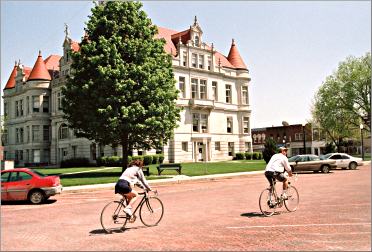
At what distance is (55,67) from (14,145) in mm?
14856

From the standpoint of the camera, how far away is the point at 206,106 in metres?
55.3

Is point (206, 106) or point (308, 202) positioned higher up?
point (206, 106)

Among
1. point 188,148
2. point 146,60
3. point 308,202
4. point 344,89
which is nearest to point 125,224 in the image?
point 308,202

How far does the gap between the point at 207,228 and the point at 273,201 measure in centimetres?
310

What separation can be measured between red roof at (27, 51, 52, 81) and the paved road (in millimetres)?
49468

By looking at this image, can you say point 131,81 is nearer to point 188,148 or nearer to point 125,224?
point 125,224

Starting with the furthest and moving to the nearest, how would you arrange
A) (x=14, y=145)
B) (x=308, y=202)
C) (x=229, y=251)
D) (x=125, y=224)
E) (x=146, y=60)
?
(x=14, y=145) → (x=146, y=60) → (x=308, y=202) → (x=125, y=224) → (x=229, y=251)

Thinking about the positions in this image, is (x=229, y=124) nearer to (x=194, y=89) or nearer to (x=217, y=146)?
(x=217, y=146)

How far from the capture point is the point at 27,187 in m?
17.0

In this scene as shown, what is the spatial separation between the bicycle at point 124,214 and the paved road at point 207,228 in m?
0.24

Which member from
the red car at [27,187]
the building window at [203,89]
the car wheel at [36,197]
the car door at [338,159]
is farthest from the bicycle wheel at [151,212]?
the building window at [203,89]

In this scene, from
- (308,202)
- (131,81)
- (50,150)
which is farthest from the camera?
(50,150)

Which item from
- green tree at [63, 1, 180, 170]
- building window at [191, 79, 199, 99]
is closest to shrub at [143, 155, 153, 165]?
building window at [191, 79, 199, 99]

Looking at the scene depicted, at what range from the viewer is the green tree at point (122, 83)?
95.6 feet
